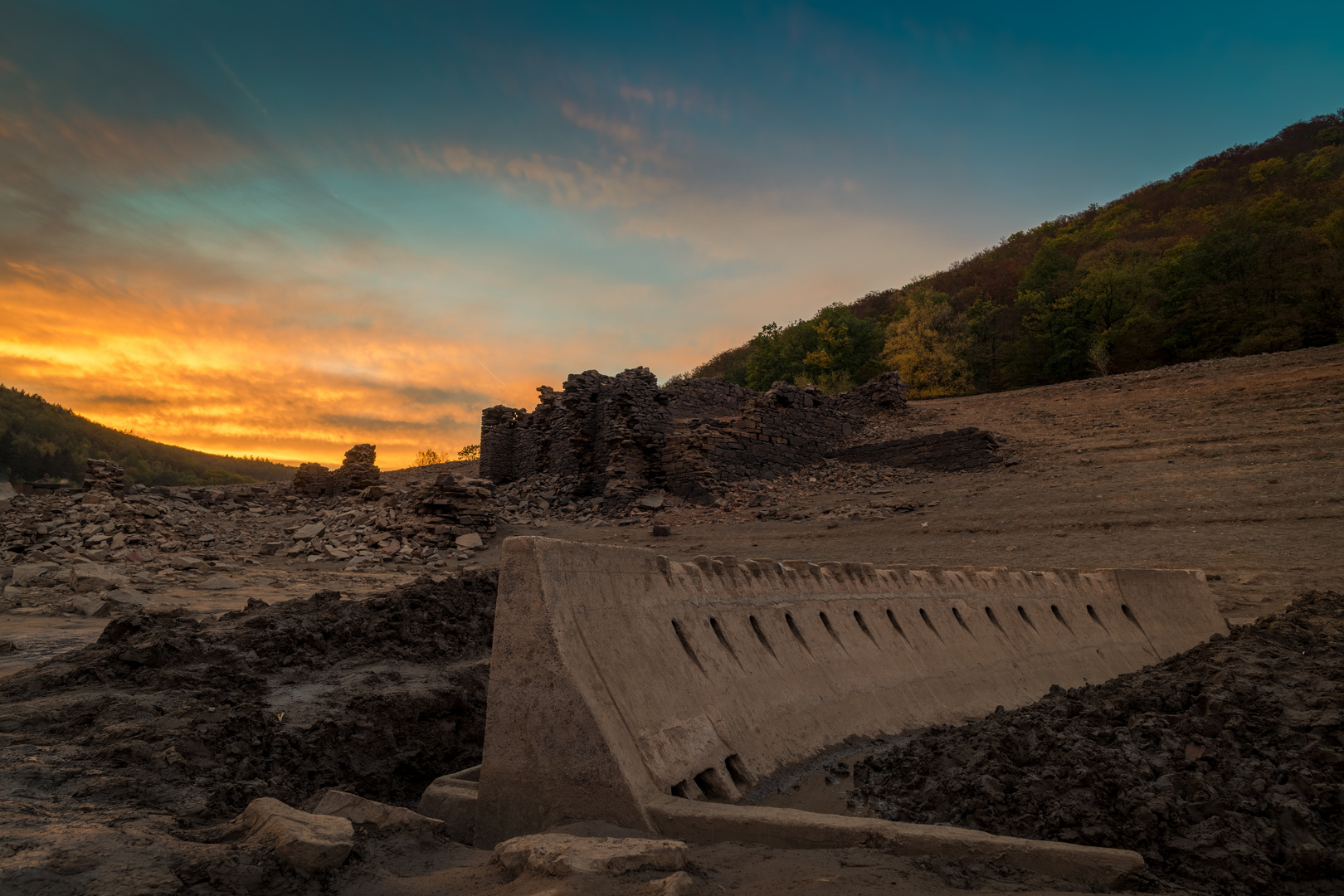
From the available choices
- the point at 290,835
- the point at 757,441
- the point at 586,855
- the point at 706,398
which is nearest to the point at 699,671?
the point at 586,855

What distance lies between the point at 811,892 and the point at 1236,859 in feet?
4.33

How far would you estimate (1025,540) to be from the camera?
37.5 ft

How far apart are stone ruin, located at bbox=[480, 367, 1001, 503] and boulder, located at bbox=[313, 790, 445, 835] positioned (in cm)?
1508

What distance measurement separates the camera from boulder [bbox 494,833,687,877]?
1.77 meters

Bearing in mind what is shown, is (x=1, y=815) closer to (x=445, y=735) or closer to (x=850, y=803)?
(x=445, y=735)

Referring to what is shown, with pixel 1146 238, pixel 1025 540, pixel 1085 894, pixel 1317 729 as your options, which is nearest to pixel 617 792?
pixel 1085 894

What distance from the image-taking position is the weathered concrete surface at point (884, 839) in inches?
76.4

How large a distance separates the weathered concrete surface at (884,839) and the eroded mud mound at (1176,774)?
241 mm

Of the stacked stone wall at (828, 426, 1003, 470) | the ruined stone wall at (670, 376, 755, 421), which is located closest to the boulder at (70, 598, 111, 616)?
the stacked stone wall at (828, 426, 1003, 470)

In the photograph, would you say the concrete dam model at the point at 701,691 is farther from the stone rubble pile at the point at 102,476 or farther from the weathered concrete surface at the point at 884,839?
the stone rubble pile at the point at 102,476

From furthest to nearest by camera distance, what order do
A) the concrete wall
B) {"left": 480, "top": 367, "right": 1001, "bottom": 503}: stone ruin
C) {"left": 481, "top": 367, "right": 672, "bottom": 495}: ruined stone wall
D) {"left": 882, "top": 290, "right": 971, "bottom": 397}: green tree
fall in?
{"left": 882, "top": 290, "right": 971, "bottom": 397}: green tree, {"left": 481, "top": 367, "right": 672, "bottom": 495}: ruined stone wall, {"left": 480, "top": 367, "right": 1001, "bottom": 503}: stone ruin, the concrete wall

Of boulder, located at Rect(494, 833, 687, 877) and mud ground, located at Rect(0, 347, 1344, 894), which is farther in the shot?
mud ground, located at Rect(0, 347, 1344, 894)

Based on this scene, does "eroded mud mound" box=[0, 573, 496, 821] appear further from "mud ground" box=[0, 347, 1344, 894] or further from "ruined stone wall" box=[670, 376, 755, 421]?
"ruined stone wall" box=[670, 376, 755, 421]

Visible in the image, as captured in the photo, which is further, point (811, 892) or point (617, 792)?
point (617, 792)
